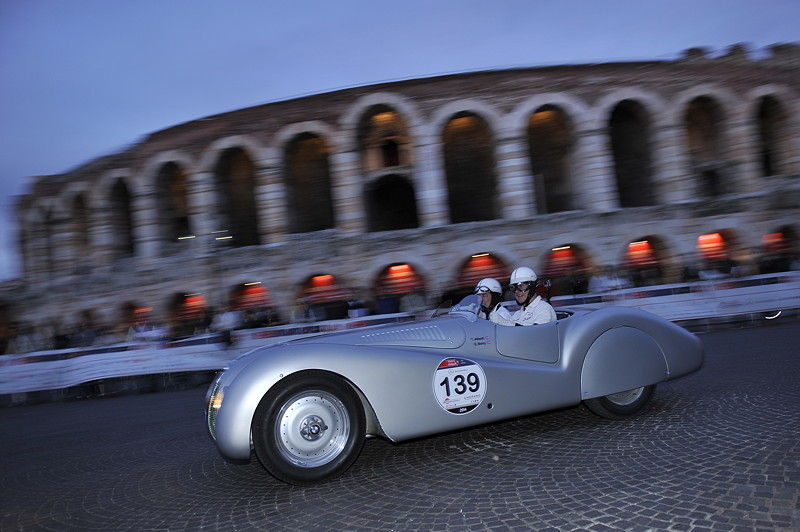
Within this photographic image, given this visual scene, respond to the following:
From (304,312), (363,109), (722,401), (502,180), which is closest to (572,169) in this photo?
(502,180)

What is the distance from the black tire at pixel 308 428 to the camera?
343cm

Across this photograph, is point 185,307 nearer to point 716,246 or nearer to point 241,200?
point 241,200

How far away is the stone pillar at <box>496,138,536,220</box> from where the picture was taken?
21219 millimetres

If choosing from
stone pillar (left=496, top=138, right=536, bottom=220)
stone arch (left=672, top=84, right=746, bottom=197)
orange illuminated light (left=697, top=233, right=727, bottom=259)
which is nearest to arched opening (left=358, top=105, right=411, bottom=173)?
stone pillar (left=496, top=138, right=536, bottom=220)

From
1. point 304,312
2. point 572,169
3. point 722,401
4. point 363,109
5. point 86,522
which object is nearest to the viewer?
point 86,522

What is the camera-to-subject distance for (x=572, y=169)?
74.7ft

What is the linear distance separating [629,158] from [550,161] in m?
3.85

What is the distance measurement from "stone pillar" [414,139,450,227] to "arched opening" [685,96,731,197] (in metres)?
11.4

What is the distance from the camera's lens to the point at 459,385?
3.80 m

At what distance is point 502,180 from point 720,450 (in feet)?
61.5

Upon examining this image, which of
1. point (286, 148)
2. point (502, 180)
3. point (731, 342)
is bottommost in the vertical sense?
point (731, 342)

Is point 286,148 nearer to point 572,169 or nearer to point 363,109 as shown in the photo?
point 363,109

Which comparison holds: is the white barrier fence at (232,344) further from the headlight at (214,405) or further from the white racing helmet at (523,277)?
the headlight at (214,405)

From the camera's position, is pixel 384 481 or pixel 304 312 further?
pixel 304 312
